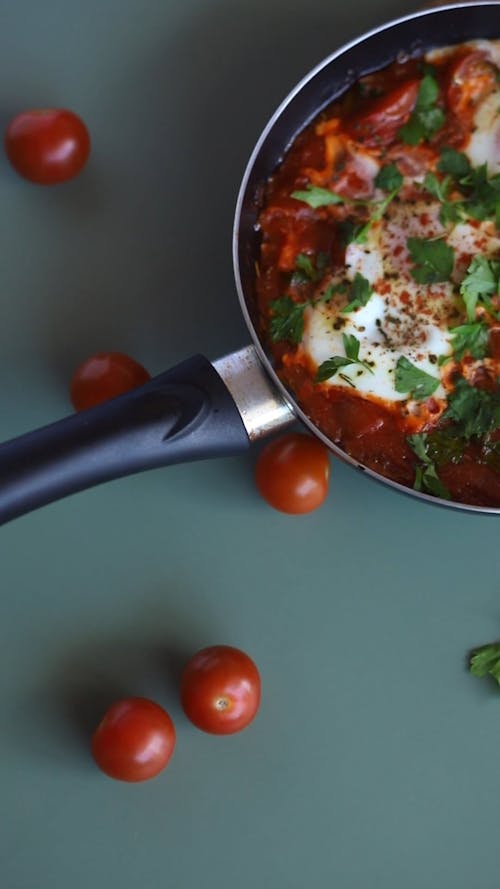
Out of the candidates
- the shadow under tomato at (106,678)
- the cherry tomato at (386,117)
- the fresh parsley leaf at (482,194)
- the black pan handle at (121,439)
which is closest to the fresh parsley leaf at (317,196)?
the cherry tomato at (386,117)

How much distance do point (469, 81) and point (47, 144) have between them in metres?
0.86

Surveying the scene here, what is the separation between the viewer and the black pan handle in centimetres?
173

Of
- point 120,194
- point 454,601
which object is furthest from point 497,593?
point 120,194

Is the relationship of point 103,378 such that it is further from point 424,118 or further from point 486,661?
point 486,661

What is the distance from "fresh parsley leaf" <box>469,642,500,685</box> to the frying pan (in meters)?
0.41

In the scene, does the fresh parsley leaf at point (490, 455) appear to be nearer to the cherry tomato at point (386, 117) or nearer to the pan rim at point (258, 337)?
the pan rim at point (258, 337)

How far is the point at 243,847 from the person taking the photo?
80.0 inches

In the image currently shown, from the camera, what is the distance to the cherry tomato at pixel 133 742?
1.94 metres

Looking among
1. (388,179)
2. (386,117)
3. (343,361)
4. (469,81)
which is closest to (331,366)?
(343,361)

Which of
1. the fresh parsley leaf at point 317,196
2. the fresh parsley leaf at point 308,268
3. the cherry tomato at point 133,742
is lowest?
the cherry tomato at point 133,742

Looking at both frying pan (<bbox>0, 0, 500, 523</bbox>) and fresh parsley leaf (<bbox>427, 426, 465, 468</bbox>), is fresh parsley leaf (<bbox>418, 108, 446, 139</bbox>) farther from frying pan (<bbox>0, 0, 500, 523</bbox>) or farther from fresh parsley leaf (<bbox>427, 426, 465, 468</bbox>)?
fresh parsley leaf (<bbox>427, 426, 465, 468</bbox>)

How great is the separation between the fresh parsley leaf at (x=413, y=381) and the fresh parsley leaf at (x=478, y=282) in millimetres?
139

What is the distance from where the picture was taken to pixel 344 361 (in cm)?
188

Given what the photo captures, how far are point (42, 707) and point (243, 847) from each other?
495 mm
